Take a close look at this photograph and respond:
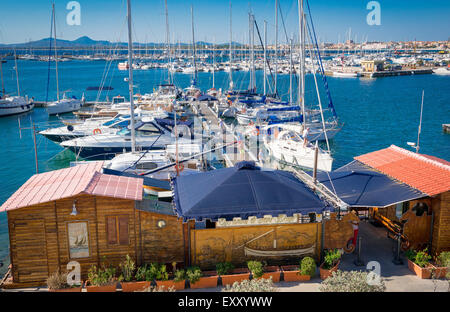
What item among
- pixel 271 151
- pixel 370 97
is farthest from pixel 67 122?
pixel 370 97

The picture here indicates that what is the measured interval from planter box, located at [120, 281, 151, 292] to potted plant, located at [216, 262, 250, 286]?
6.77 feet

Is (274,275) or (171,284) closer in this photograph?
(171,284)

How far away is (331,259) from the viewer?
38.6ft

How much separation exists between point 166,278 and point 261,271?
106 inches

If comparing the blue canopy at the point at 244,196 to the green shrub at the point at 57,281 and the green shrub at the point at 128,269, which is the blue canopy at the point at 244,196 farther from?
the green shrub at the point at 57,281

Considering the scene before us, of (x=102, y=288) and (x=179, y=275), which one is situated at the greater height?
(x=179, y=275)

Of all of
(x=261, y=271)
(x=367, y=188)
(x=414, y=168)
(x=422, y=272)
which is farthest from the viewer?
(x=414, y=168)

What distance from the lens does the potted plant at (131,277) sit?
35.6ft

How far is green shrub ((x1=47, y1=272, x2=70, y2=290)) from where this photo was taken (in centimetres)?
1068

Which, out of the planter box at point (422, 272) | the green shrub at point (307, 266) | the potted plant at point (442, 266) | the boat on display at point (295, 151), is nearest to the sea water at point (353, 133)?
the boat on display at point (295, 151)

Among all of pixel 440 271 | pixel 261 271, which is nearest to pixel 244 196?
pixel 261 271

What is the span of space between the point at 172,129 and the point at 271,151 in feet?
25.1

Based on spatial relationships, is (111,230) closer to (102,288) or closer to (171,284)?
(102,288)

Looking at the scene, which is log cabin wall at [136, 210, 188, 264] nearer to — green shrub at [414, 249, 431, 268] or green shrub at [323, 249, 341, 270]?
green shrub at [323, 249, 341, 270]
